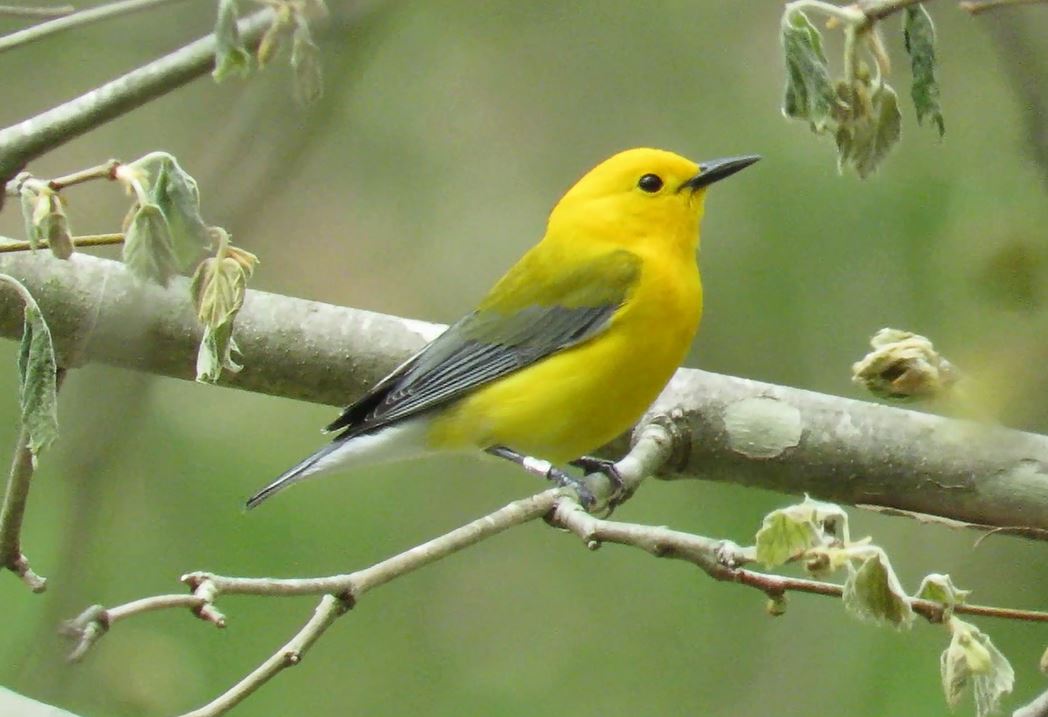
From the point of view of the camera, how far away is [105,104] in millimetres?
1542

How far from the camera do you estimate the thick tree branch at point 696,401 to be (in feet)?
8.97

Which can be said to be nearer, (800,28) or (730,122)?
(800,28)

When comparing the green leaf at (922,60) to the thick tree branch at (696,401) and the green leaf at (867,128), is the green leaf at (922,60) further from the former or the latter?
the thick tree branch at (696,401)

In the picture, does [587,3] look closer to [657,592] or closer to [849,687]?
[657,592]

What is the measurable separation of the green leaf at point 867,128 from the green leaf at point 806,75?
0.04m

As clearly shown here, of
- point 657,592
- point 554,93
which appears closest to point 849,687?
point 657,592

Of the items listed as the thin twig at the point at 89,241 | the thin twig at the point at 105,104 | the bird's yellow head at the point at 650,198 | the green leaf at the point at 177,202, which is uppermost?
the thin twig at the point at 105,104

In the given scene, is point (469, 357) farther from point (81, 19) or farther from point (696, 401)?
point (81, 19)

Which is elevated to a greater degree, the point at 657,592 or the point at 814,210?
the point at 814,210

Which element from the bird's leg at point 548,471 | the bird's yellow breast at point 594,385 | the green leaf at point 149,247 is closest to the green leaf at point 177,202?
the green leaf at point 149,247

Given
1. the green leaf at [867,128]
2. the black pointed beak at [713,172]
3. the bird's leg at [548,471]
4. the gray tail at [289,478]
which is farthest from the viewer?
the black pointed beak at [713,172]

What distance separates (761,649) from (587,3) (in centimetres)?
282

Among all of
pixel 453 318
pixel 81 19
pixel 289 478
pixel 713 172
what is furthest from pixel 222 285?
pixel 453 318

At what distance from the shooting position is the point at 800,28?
165 centimetres
